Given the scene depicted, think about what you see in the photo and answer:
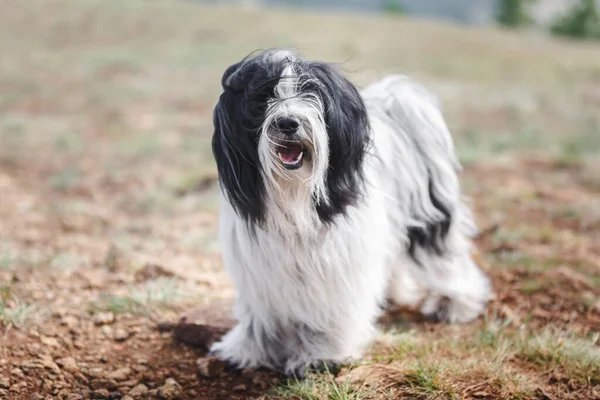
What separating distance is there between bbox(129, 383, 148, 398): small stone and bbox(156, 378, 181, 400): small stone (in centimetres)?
7

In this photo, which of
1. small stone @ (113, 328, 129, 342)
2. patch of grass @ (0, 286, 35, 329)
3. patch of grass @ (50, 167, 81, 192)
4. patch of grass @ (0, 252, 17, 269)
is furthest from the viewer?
patch of grass @ (50, 167, 81, 192)

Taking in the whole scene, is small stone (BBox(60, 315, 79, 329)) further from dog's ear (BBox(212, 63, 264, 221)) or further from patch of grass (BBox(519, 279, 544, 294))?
patch of grass (BBox(519, 279, 544, 294))

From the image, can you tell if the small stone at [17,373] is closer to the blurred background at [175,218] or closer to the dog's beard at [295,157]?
the blurred background at [175,218]

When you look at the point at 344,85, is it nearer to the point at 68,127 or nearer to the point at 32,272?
the point at 32,272

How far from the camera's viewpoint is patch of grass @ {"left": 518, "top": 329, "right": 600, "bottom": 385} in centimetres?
305

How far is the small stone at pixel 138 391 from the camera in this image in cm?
301

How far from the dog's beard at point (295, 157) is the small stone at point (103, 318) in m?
1.41

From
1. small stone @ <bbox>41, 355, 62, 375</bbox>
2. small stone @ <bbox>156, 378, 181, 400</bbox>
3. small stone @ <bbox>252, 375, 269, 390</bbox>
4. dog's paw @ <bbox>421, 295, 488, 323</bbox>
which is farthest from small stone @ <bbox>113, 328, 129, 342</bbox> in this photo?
dog's paw @ <bbox>421, 295, 488, 323</bbox>

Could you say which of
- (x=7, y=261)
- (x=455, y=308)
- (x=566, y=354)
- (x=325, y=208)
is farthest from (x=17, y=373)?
(x=566, y=354)

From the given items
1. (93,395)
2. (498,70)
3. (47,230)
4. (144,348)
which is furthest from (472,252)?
(498,70)

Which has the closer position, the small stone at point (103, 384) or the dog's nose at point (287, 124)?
the dog's nose at point (287, 124)

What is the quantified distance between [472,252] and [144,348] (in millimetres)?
2719

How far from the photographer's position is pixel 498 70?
1708cm

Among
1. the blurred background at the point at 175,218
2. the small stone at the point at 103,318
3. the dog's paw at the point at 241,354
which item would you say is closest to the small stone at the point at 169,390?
the blurred background at the point at 175,218
